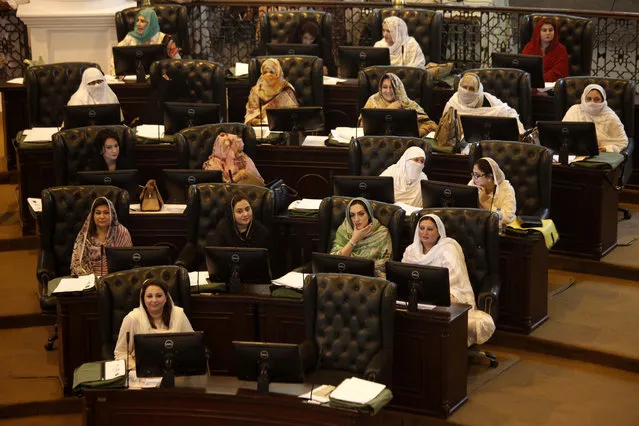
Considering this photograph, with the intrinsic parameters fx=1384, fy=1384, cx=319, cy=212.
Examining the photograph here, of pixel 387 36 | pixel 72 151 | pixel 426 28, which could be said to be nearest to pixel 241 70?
pixel 387 36

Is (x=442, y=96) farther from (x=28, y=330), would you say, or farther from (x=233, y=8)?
(x=28, y=330)

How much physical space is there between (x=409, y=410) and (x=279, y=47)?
550 cm

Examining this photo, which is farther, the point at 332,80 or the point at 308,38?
the point at 308,38

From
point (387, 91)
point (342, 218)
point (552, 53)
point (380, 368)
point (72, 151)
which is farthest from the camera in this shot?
point (552, 53)

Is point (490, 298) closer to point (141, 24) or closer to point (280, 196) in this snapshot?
point (280, 196)

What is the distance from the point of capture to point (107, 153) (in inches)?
452

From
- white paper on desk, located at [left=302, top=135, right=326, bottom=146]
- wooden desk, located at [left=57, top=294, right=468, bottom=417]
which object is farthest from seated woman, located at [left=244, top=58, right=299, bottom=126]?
wooden desk, located at [left=57, top=294, right=468, bottom=417]

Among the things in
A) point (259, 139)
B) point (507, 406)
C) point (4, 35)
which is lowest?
point (507, 406)

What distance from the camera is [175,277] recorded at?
9.40 metres

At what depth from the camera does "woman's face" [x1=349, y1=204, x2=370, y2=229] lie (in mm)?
9914

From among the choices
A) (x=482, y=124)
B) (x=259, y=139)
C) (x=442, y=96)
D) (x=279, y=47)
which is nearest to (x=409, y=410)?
(x=482, y=124)

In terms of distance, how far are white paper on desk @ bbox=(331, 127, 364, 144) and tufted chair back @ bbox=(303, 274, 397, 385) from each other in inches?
126

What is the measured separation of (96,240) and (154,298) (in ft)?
4.98

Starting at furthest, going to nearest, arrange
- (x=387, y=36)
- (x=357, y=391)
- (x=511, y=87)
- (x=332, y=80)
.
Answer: (x=387, y=36) → (x=332, y=80) → (x=511, y=87) → (x=357, y=391)
